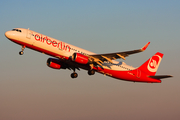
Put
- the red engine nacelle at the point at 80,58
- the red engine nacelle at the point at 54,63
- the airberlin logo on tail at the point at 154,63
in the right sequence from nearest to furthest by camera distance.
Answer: the red engine nacelle at the point at 80,58, the red engine nacelle at the point at 54,63, the airberlin logo on tail at the point at 154,63

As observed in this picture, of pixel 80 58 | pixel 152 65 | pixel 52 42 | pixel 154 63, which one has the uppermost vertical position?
pixel 52 42

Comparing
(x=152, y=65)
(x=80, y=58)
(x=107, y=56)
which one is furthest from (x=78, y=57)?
(x=152, y=65)

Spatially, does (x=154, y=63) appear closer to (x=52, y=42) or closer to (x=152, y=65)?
(x=152, y=65)

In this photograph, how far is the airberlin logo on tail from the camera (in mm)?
50050

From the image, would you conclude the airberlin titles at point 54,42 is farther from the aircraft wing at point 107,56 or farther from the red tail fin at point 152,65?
the red tail fin at point 152,65

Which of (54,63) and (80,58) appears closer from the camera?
(80,58)

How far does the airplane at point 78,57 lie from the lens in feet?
129

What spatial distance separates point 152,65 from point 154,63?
0.86m

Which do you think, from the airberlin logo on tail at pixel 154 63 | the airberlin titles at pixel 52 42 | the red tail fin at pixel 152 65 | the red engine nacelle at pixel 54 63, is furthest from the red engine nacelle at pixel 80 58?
the airberlin logo on tail at pixel 154 63

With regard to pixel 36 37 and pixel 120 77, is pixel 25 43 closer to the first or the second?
pixel 36 37

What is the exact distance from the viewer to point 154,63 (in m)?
51.0

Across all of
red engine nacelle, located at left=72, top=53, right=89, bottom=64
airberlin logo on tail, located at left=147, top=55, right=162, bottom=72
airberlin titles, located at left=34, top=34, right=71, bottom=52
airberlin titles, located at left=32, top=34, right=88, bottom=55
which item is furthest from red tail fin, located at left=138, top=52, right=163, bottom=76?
airberlin titles, located at left=34, top=34, right=71, bottom=52

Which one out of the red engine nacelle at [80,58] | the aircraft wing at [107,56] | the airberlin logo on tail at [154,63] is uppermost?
the airberlin logo on tail at [154,63]
